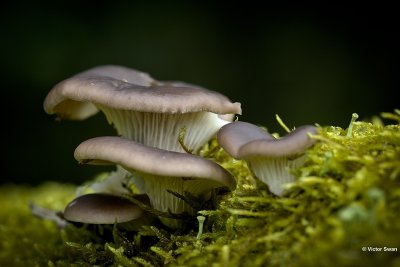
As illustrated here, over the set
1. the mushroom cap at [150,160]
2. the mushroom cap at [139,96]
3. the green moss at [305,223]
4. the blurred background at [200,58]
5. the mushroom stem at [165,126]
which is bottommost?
the green moss at [305,223]

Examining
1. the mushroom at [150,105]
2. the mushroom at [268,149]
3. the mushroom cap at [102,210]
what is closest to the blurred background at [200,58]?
the mushroom at [150,105]

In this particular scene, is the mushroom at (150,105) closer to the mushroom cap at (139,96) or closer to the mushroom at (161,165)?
the mushroom cap at (139,96)

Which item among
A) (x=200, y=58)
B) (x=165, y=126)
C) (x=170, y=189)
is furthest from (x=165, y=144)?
(x=200, y=58)

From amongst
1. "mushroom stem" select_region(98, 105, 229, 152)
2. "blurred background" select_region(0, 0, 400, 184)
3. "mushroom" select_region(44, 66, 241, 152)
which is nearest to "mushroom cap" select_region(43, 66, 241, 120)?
"mushroom" select_region(44, 66, 241, 152)

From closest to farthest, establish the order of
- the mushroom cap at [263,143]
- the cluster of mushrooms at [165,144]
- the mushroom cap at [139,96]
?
the mushroom cap at [263,143], the cluster of mushrooms at [165,144], the mushroom cap at [139,96]

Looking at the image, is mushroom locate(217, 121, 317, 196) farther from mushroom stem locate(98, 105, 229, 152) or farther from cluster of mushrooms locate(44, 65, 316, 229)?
mushroom stem locate(98, 105, 229, 152)
